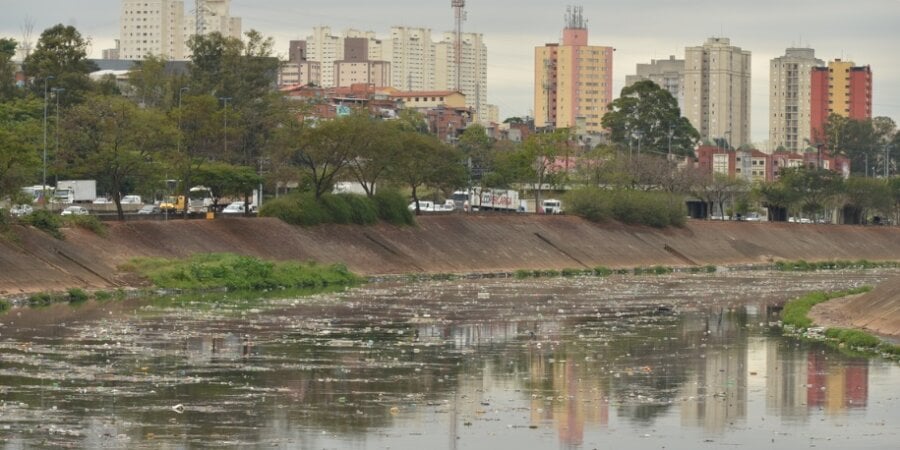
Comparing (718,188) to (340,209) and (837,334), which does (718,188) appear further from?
(837,334)

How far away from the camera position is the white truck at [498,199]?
16350 cm

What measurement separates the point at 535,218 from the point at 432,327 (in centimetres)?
6823

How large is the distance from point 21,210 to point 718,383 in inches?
2239

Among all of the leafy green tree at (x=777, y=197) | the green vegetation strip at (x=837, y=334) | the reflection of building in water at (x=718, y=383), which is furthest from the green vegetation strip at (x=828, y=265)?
the reflection of building in water at (x=718, y=383)

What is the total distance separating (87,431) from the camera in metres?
35.0

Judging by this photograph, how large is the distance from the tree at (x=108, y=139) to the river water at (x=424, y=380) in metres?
26.8

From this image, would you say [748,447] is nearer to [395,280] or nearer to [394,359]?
[394,359]

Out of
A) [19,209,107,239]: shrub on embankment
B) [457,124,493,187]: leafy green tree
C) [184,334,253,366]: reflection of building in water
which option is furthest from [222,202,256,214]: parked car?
[184,334,253,366]: reflection of building in water

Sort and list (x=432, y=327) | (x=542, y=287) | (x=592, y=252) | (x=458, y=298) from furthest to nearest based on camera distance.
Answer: (x=592, y=252)
(x=542, y=287)
(x=458, y=298)
(x=432, y=327)

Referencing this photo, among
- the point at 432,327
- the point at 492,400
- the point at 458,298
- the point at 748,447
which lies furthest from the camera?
the point at 458,298

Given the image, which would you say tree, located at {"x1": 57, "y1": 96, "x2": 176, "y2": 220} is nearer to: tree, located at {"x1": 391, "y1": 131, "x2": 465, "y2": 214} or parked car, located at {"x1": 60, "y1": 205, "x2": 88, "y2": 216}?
parked car, located at {"x1": 60, "y1": 205, "x2": 88, "y2": 216}

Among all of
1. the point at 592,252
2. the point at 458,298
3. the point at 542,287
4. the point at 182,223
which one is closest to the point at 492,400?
the point at 458,298

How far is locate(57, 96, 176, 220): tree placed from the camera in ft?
324

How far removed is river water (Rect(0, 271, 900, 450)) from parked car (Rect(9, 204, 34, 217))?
1827 cm
